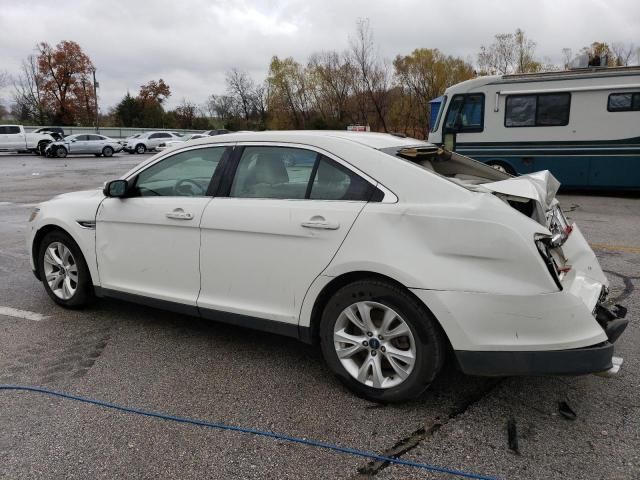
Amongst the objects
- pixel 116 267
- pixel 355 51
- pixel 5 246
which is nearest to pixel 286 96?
pixel 355 51

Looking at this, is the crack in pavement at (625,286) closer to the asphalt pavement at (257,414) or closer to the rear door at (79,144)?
the asphalt pavement at (257,414)

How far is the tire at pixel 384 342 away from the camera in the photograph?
9.60ft

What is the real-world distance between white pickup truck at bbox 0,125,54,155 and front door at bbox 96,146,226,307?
3694cm

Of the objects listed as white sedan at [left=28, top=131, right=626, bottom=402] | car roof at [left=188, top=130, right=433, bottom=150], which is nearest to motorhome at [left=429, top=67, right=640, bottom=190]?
white sedan at [left=28, top=131, right=626, bottom=402]

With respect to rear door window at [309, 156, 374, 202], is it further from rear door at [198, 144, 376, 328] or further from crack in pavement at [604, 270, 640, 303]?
crack in pavement at [604, 270, 640, 303]

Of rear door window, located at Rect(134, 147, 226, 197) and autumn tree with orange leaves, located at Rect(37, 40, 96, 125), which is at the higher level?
autumn tree with orange leaves, located at Rect(37, 40, 96, 125)

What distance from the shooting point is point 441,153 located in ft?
13.2

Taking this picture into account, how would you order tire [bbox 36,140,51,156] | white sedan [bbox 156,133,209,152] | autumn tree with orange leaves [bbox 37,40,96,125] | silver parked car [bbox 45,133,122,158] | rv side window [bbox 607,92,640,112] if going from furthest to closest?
1. autumn tree with orange leaves [bbox 37,40,96,125]
2. tire [bbox 36,140,51,156]
3. silver parked car [bbox 45,133,122,158]
4. rv side window [bbox 607,92,640,112]
5. white sedan [bbox 156,133,209,152]

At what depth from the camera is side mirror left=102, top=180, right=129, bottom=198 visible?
4242 millimetres

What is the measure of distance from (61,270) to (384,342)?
3196 mm

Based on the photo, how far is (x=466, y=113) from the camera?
13898 mm

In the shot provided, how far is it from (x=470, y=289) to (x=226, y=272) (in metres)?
1.65

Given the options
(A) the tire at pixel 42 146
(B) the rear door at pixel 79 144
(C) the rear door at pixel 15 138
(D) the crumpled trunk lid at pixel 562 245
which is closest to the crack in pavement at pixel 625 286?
(D) the crumpled trunk lid at pixel 562 245

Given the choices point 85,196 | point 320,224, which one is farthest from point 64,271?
point 320,224
